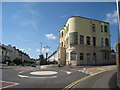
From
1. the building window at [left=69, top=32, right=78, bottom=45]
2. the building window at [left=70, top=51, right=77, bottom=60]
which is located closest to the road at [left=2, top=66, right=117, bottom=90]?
the building window at [left=70, top=51, right=77, bottom=60]

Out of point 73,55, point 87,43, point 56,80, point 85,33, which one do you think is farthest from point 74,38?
point 56,80

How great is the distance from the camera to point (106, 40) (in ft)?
143

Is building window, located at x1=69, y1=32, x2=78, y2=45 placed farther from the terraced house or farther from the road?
the road

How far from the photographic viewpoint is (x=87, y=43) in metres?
40.6

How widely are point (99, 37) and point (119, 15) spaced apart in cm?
3341

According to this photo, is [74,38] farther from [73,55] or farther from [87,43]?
[73,55]

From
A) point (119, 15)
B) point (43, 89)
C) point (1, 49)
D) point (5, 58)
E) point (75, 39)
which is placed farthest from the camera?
point (5, 58)

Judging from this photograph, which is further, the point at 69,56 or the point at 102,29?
the point at 102,29

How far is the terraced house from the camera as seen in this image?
38.3 m

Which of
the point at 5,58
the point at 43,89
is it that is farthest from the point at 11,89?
the point at 5,58

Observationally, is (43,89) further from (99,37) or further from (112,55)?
(112,55)

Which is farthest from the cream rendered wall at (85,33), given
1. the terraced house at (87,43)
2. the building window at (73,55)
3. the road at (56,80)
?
the road at (56,80)

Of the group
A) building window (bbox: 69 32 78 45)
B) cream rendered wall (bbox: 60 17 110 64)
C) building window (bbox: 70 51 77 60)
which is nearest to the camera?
building window (bbox: 70 51 77 60)

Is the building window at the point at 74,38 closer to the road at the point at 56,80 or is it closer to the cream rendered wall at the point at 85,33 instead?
the cream rendered wall at the point at 85,33
